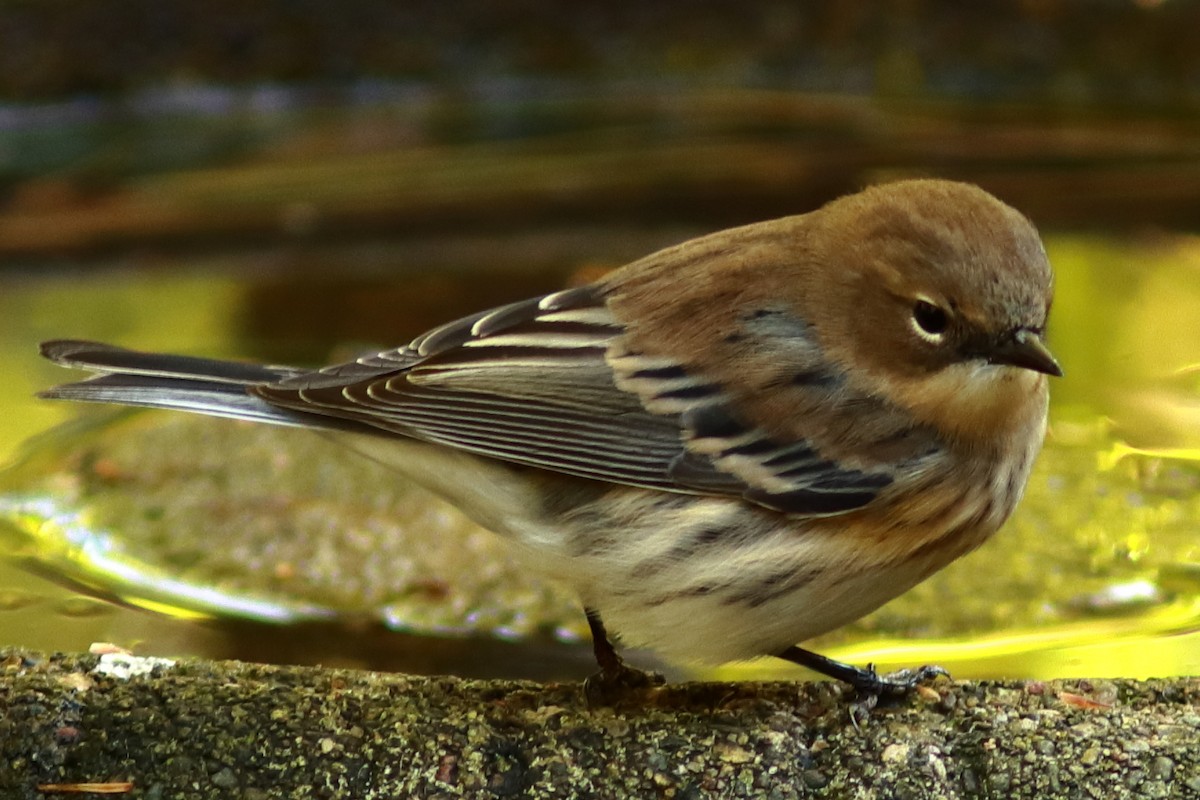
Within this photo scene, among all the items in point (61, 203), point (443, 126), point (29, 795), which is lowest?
point (29, 795)

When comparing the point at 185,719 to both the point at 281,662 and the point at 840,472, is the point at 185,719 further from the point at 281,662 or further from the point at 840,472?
the point at 840,472

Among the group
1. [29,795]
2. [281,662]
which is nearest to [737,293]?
[281,662]

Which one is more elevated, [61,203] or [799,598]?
[61,203]

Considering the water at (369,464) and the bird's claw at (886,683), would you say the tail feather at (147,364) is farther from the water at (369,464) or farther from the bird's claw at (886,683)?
the bird's claw at (886,683)

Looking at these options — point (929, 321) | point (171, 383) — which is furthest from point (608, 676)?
point (171, 383)

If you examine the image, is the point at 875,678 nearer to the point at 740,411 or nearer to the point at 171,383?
the point at 740,411

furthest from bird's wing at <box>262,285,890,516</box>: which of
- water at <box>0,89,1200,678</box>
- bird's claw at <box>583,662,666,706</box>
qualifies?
water at <box>0,89,1200,678</box>

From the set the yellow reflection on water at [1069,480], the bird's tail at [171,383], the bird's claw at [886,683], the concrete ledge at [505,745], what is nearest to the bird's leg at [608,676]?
the concrete ledge at [505,745]
